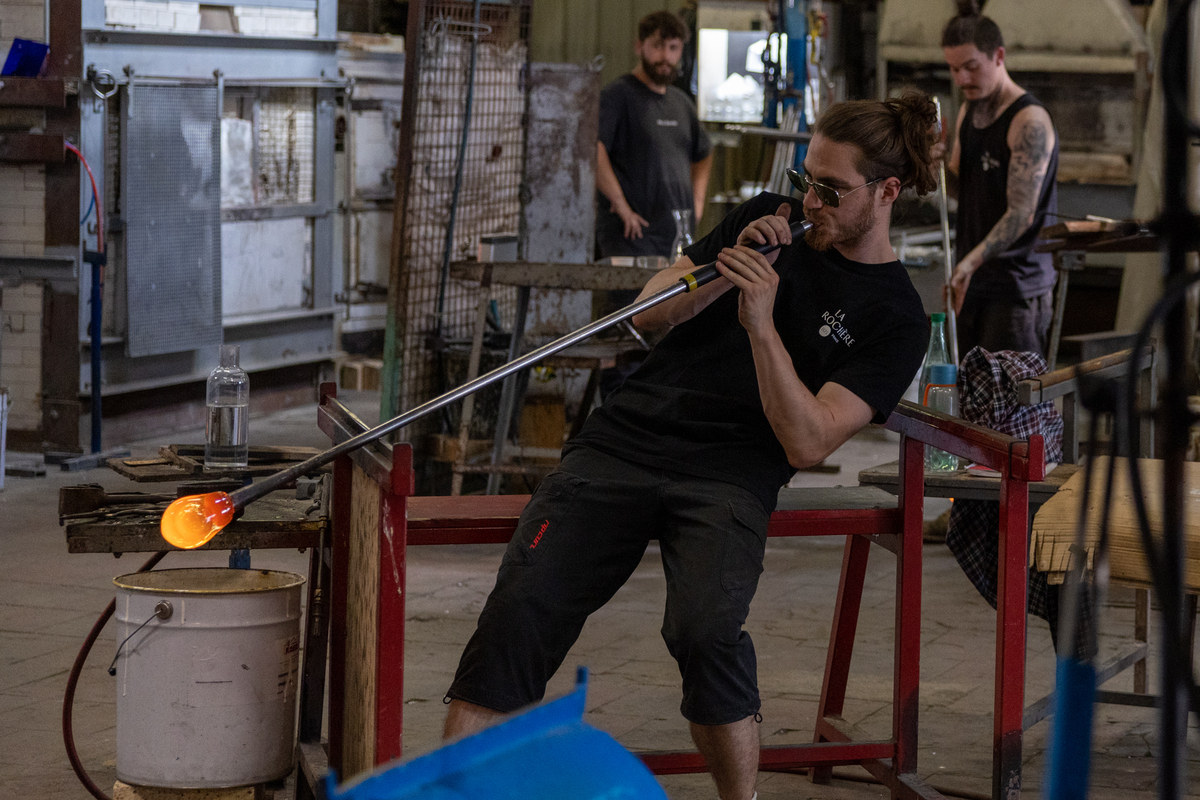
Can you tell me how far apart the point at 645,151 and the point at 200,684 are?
505cm

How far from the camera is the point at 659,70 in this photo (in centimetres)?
743

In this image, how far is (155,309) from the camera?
768cm

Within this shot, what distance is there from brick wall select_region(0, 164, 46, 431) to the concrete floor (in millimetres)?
1150

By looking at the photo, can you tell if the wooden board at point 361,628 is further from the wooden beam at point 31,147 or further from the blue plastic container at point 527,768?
the wooden beam at point 31,147

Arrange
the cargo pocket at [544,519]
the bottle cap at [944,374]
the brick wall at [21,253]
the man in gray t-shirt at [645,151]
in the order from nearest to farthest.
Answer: the cargo pocket at [544,519] < the bottle cap at [944,374] < the brick wall at [21,253] < the man in gray t-shirt at [645,151]

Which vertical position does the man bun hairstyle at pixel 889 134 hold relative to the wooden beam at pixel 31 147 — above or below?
below

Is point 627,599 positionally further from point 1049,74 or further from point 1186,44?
point 1049,74

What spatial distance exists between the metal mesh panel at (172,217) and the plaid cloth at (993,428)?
490 centimetres

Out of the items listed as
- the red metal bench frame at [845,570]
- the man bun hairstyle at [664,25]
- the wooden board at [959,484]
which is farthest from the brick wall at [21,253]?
the wooden board at [959,484]

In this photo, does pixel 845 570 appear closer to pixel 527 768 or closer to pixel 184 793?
pixel 184 793

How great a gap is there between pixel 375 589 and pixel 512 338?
11.7 feet

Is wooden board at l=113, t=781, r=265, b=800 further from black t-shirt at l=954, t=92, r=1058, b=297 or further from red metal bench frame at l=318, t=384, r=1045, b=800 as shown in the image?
black t-shirt at l=954, t=92, r=1058, b=297

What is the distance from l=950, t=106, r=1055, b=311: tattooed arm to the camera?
558 cm

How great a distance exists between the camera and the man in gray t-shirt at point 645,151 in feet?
24.2
